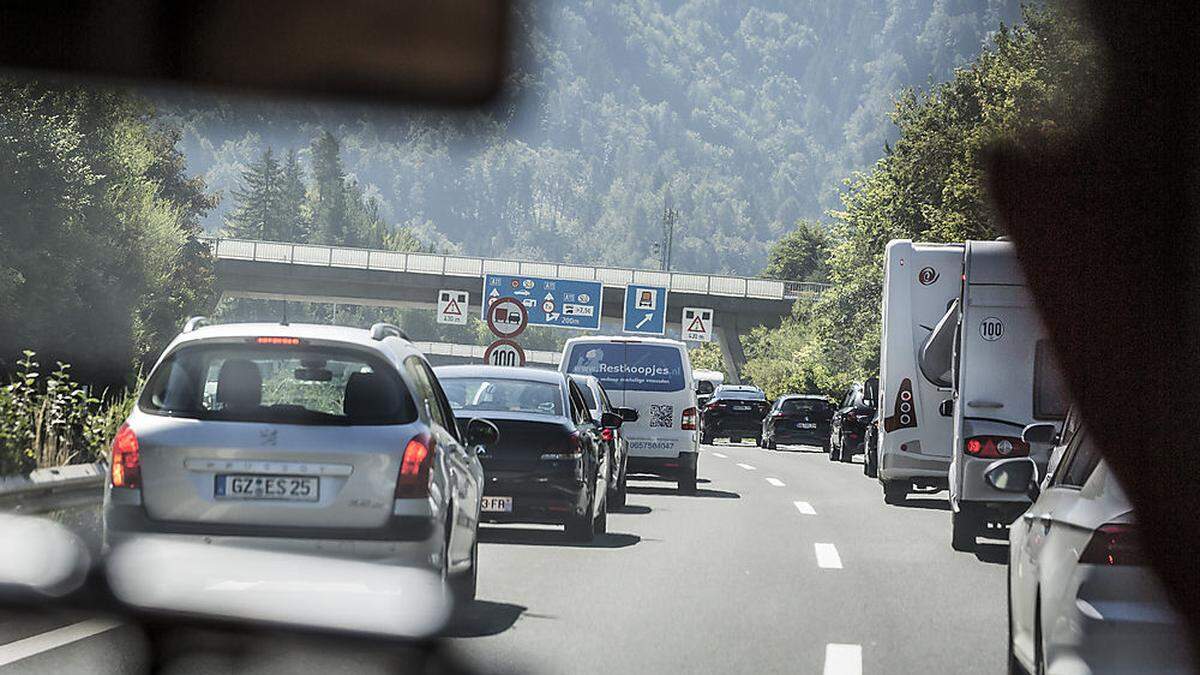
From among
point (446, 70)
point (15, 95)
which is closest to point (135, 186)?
point (15, 95)

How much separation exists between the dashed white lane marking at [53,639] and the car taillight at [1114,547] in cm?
457

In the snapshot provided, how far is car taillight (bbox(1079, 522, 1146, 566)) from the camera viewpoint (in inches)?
206

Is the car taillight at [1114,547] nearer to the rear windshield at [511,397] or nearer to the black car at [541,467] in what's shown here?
the black car at [541,467]

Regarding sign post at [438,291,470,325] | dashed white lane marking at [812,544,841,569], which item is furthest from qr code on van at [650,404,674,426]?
sign post at [438,291,470,325]

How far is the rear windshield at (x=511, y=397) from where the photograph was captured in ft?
50.4

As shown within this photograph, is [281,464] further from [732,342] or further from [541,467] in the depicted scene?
[732,342]

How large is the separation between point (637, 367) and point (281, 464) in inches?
594

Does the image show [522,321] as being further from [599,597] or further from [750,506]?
[599,597]

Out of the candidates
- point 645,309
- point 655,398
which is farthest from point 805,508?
point 645,309

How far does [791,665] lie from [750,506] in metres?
13.2

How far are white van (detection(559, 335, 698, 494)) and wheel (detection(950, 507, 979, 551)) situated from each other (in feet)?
25.6

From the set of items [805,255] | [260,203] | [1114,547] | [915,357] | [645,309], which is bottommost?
[1114,547]

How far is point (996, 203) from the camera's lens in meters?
38.3

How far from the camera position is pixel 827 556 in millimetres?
14641
